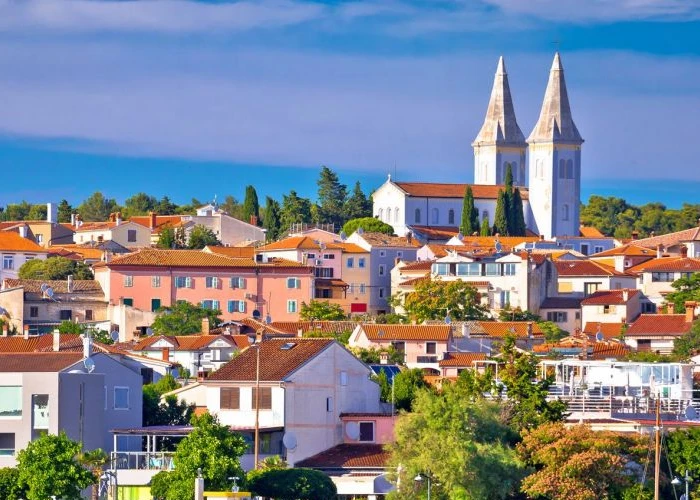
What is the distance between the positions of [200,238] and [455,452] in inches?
2518

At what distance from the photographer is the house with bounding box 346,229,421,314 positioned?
10038 cm

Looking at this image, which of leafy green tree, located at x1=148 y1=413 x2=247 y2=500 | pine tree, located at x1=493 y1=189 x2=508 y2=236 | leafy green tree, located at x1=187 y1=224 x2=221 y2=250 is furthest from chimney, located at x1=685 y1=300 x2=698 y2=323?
leafy green tree, located at x1=148 y1=413 x2=247 y2=500

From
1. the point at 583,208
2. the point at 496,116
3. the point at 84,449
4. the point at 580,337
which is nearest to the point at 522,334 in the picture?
the point at 580,337

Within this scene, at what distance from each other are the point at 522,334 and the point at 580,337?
2264 mm

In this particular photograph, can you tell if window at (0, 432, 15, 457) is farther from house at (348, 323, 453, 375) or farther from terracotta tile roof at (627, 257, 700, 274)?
terracotta tile roof at (627, 257, 700, 274)

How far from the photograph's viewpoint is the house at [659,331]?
7856 cm

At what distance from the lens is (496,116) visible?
156m

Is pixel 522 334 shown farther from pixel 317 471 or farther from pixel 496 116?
pixel 496 116

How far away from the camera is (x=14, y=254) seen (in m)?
101

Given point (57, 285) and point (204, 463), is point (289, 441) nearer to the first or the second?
point (204, 463)

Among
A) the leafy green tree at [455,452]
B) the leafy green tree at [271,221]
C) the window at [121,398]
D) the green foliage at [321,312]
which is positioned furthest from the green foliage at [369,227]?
the leafy green tree at [455,452]

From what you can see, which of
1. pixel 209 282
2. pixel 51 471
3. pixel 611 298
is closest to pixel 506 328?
pixel 611 298

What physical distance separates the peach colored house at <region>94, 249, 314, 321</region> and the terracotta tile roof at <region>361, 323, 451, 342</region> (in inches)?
670

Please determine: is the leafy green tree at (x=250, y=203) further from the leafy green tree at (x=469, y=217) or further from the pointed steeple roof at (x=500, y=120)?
the pointed steeple roof at (x=500, y=120)
